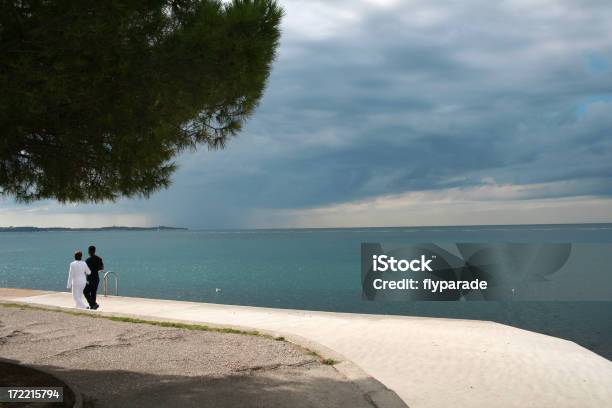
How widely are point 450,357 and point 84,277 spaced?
32.0ft

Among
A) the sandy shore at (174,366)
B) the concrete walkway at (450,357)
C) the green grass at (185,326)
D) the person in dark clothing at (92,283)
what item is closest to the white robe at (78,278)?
the person in dark clothing at (92,283)

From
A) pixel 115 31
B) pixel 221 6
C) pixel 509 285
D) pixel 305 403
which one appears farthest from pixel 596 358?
pixel 509 285

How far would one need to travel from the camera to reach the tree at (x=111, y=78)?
5.46 meters

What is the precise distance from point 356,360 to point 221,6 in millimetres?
6056

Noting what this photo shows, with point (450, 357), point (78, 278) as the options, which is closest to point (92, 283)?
point (78, 278)

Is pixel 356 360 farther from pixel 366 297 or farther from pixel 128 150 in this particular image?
pixel 366 297

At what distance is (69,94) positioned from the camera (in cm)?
566

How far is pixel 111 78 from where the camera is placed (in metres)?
5.98

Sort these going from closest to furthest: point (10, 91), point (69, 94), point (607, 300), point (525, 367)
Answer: point (10, 91), point (69, 94), point (525, 367), point (607, 300)

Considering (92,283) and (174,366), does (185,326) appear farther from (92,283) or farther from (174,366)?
(92,283)

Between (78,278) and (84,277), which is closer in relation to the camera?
(78,278)

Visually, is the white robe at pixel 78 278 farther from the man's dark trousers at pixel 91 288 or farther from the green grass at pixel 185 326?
the green grass at pixel 185 326

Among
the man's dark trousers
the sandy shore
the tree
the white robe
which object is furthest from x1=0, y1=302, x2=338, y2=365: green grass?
the tree

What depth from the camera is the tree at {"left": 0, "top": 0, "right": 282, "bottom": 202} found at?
17.9 ft
